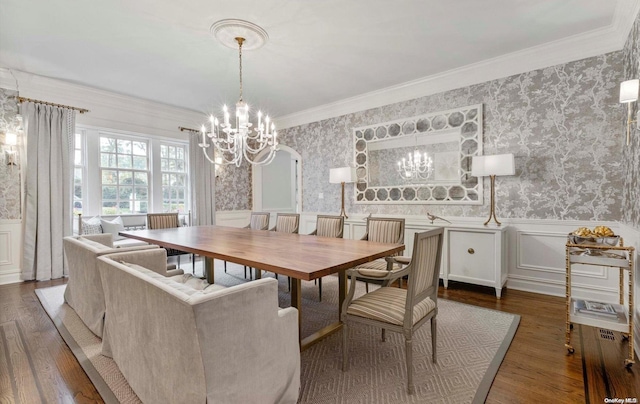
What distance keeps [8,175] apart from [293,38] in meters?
4.20

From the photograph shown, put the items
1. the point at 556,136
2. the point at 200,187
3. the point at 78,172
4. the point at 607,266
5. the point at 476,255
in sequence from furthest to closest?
the point at 200,187
the point at 78,172
the point at 476,255
the point at 556,136
the point at 607,266

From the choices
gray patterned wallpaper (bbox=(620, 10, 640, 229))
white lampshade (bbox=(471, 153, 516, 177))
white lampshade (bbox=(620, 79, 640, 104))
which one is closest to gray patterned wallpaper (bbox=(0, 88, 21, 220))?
white lampshade (bbox=(471, 153, 516, 177))

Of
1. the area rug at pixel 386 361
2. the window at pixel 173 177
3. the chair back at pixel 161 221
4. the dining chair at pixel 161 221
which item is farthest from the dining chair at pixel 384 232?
the window at pixel 173 177

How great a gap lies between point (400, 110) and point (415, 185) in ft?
3.80

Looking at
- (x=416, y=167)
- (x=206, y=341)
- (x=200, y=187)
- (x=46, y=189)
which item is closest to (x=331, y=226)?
(x=416, y=167)

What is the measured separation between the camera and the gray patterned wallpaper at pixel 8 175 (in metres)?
3.92

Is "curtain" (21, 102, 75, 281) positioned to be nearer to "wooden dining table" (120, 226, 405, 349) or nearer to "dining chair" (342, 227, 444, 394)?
"wooden dining table" (120, 226, 405, 349)

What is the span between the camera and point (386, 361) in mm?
2061

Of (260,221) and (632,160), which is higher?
(632,160)

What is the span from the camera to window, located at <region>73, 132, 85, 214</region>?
4598 millimetres

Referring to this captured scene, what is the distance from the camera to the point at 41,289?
367 centimetres

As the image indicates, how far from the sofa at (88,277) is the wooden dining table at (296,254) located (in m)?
0.41

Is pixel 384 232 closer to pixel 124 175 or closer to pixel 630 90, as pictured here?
pixel 630 90

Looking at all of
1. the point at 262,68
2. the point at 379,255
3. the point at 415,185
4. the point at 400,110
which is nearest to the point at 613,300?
the point at 415,185
